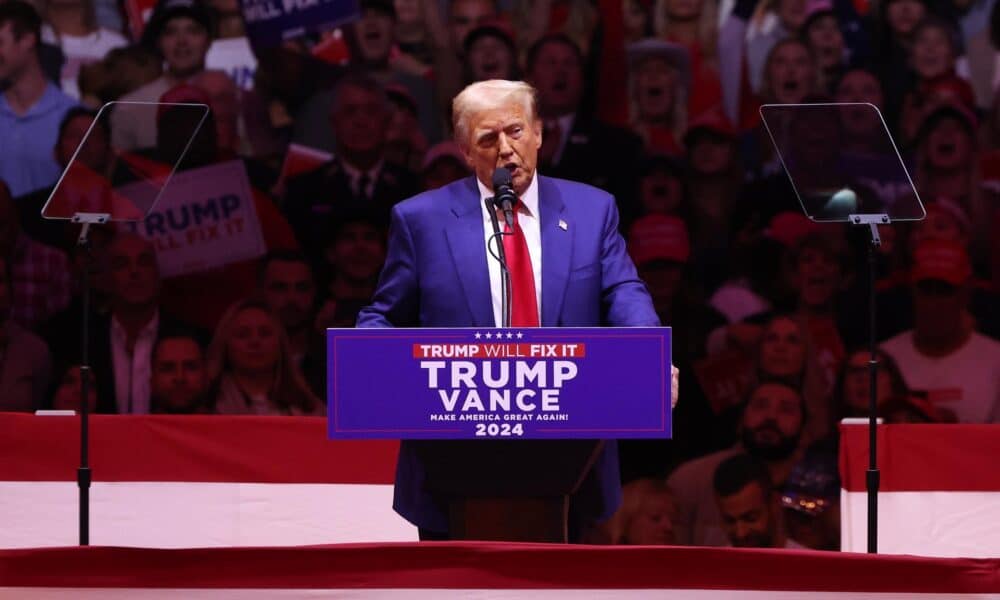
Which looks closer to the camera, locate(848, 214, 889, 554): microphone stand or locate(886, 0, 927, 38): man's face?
locate(848, 214, 889, 554): microphone stand

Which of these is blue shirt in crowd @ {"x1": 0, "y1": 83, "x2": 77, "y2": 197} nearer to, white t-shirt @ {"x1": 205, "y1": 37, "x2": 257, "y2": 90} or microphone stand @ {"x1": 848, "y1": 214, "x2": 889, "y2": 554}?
white t-shirt @ {"x1": 205, "y1": 37, "x2": 257, "y2": 90}

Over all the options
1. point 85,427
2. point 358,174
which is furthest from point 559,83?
point 85,427

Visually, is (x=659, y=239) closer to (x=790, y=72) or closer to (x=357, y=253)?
(x=790, y=72)

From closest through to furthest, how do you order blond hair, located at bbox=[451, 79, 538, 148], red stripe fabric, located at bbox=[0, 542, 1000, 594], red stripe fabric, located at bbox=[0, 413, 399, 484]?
red stripe fabric, located at bbox=[0, 542, 1000, 594], blond hair, located at bbox=[451, 79, 538, 148], red stripe fabric, located at bbox=[0, 413, 399, 484]

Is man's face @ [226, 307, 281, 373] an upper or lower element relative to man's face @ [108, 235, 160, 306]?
lower

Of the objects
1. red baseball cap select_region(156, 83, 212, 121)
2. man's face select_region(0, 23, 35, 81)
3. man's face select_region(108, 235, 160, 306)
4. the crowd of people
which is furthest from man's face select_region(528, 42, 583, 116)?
man's face select_region(0, 23, 35, 81)

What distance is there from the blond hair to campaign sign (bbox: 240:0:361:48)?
286 centimetres

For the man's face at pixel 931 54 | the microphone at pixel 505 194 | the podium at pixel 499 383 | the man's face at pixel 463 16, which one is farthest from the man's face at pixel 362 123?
the podium at pixel 499 383

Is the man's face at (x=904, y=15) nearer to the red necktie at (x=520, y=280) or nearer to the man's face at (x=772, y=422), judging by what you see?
the man's face at (x=772, y=422)

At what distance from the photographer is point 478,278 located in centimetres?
282

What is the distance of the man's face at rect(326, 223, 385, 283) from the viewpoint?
5.60m

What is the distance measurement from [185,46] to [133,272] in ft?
3.04

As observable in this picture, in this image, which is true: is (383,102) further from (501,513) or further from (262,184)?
(501,513)

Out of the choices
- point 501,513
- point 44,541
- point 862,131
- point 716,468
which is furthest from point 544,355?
point 716,468
